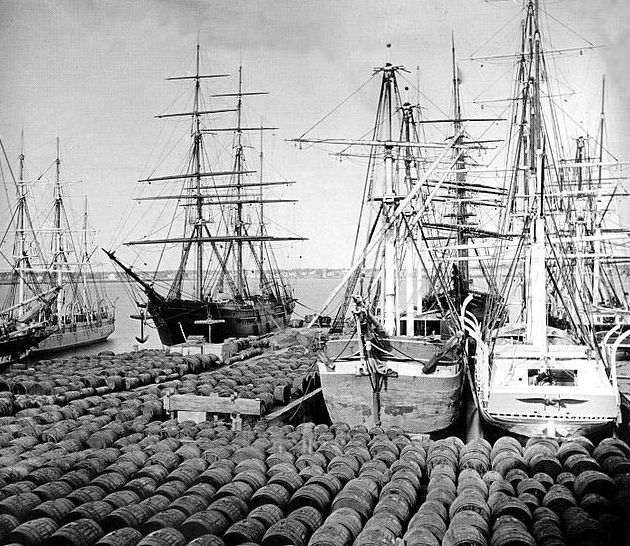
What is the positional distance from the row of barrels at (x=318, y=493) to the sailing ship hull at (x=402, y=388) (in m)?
2.94

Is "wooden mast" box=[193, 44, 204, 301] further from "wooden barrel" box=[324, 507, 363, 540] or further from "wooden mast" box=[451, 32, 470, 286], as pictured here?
"wooden barrel" box=[324, 507, 363, 540]

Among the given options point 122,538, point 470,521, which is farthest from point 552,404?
point 122,538

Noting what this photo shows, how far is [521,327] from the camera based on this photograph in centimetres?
2570

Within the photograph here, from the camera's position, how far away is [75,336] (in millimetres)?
58188

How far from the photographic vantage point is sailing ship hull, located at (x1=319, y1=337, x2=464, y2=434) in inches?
705

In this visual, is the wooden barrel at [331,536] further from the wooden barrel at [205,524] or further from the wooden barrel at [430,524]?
the wooden barrel at [205,524]

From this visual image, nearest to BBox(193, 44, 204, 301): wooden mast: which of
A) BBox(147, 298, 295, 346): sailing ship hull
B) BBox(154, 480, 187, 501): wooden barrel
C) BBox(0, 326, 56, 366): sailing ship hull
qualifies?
BBox(147, 298, 295, 346): sailing ship hull

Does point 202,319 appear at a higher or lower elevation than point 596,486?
higher

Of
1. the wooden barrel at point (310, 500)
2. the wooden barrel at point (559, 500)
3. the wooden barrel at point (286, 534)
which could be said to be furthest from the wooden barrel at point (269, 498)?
the wooden barrel at point (559, 500)

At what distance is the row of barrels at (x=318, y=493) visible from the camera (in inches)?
372

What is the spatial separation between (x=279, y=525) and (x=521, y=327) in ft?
59.4

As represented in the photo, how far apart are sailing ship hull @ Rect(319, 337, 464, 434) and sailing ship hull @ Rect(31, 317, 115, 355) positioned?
118 ft

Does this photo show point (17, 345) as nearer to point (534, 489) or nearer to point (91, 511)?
point (91, 511)

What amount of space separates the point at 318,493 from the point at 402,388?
23.9 ft
